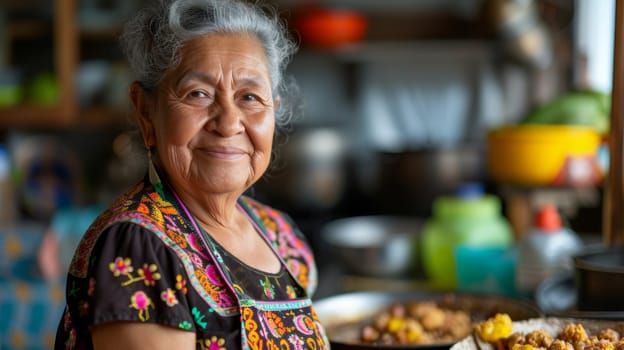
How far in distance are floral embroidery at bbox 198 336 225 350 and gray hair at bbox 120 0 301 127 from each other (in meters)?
0.39

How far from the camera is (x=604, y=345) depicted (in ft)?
3.55

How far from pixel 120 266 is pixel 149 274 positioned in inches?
→ 1.5

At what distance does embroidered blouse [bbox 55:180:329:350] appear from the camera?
A: 949 millimetres

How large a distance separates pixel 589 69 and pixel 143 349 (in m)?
3.52

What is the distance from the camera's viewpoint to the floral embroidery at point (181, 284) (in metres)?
0.98

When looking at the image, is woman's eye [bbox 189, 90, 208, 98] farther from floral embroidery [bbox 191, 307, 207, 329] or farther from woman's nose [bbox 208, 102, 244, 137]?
floral embroidery [bbox 191, 307, 207, 329]

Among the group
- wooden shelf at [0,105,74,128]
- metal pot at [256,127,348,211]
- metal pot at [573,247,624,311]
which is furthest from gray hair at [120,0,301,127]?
wooden shelf at [0,105,74,128]

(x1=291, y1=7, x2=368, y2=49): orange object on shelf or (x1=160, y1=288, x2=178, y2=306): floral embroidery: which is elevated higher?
(x1=291, y1=7, x2=368, y2=49): orange object on shelf

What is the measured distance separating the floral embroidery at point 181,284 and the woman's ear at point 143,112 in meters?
0.26

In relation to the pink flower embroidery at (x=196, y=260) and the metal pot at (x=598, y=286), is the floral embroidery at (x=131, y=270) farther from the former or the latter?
the metal pot at (x=598, y=286)

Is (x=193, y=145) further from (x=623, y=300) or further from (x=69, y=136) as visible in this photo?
(x=69, y=136)

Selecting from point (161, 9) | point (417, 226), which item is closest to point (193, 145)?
point (161, 9)

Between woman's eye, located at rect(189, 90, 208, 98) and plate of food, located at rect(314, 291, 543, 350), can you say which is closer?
woman's eye, located at rect(189, 90, 208, 98)

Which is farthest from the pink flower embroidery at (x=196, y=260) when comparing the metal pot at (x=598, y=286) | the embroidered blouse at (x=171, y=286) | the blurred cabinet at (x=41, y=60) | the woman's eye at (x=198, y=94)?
the blurred cabinet at (x=41, y=60)
